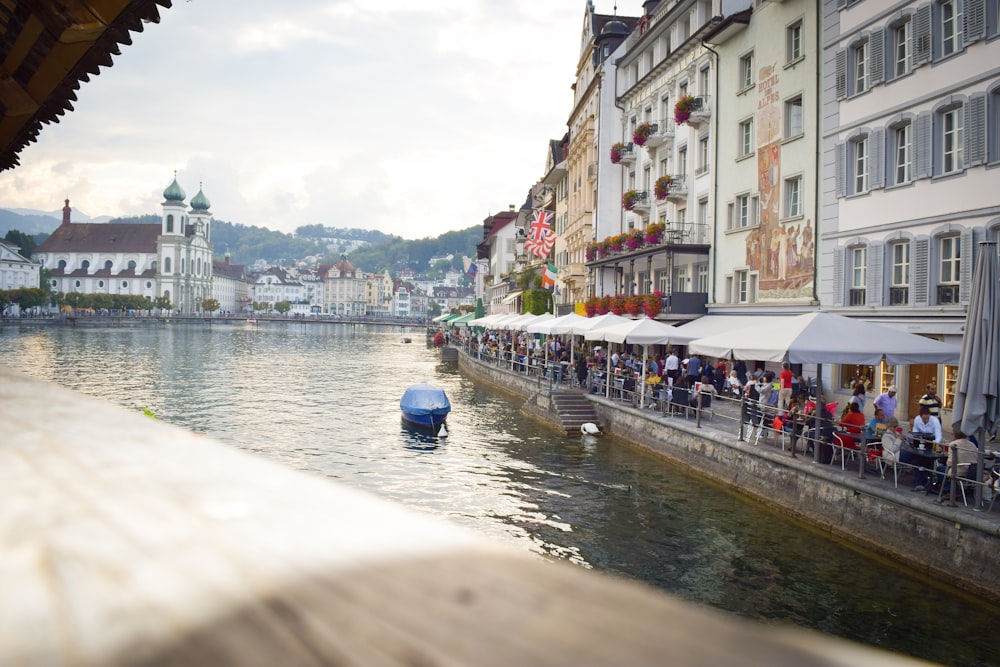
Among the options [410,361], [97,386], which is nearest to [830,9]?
[97,386]

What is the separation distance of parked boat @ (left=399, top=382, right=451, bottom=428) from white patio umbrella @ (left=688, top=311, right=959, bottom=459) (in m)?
12.6

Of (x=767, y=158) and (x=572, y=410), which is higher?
(x=767, y=158)

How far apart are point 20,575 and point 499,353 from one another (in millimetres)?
45892

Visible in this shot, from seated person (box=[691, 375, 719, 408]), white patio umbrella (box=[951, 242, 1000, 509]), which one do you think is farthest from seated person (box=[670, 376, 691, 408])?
white patio umbrella (box=[951, 242, 1000, 509])

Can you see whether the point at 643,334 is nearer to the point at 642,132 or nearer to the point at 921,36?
the point at 921,36

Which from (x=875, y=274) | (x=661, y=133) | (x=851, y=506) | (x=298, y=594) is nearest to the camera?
(x=298, y=594)

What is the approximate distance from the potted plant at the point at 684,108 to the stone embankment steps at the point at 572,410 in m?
13.6

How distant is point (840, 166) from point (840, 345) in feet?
34.2

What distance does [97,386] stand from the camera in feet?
126

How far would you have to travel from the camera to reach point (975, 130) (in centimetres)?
1862

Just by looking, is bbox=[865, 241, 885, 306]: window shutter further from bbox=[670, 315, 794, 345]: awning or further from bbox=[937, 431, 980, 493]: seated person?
bbox=[937, 431, 980, 493]: seated person

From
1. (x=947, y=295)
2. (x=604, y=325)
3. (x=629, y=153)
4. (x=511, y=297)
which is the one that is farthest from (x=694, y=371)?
(x=511, y=297)

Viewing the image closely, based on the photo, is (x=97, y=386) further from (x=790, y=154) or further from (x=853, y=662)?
(x=853, y=662)

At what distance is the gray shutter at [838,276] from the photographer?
23.8 metres
